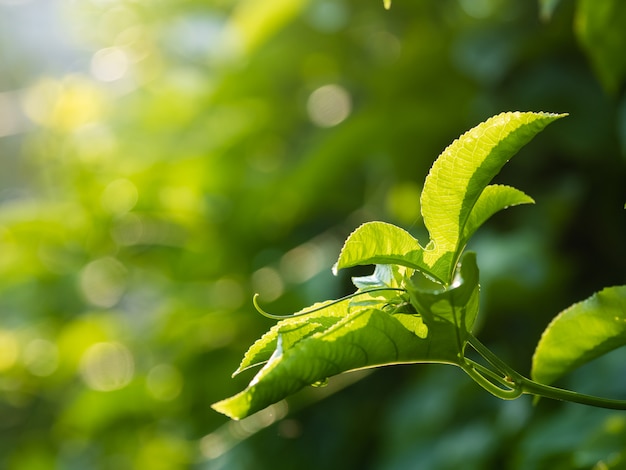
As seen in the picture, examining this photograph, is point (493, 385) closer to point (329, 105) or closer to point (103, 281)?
point (329, 105)

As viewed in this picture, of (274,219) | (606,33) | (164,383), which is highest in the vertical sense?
(274,219)

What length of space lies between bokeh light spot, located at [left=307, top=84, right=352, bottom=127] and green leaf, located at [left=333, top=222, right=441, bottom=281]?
3.12 ft

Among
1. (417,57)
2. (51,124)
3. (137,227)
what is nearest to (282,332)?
(417,57)

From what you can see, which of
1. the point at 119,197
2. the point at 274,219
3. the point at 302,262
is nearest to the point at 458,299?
the point at 302,262

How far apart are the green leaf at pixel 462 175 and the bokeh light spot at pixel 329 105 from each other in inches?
37.2

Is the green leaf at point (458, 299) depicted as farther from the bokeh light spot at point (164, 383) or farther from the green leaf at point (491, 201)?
the bokeh light spot at point (164, 383)

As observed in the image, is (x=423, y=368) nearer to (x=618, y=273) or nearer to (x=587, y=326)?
(x=618, y=273)

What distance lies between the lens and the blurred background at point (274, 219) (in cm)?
94

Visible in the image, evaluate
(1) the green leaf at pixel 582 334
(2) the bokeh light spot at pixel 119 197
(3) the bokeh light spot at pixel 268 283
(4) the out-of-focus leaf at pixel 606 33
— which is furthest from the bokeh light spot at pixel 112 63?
(1) the green leaf at pixel 582 334

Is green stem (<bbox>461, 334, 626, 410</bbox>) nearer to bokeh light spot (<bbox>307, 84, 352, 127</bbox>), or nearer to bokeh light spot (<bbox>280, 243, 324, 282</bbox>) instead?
bokeh light spot (<bbox>280, 243, 324, 282</bbox>)

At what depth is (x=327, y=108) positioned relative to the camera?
1286 millimetres

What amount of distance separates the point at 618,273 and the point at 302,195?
1.41ft

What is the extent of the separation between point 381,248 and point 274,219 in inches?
37.2

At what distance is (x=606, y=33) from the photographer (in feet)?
1.75
